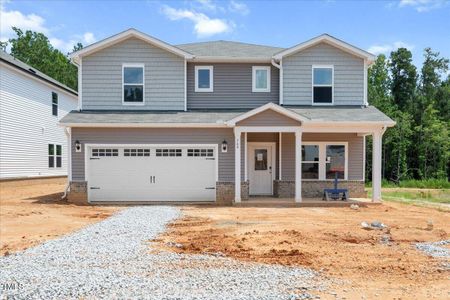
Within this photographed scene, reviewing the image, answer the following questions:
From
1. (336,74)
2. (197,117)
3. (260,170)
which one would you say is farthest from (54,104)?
(336,74)

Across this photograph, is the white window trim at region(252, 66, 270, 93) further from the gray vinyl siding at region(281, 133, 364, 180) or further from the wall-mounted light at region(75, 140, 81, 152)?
the wall-mounted light at region(75, 140, 81, 152)

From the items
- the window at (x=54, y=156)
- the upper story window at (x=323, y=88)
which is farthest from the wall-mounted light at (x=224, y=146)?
the window at (x=54, y=156)

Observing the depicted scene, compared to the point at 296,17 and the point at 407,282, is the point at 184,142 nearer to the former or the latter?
the point at 296,17

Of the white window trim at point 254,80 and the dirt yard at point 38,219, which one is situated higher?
the white window trim at point 254,80

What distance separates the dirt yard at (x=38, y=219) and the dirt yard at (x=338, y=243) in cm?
262

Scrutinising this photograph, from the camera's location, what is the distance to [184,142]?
15.1 meters

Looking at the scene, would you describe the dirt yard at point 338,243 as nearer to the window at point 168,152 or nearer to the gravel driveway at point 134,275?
the gravel driveway at point 134,275

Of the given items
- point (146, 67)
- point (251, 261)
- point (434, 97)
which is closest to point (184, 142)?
point (146, 67)

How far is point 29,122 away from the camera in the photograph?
74.9 ft

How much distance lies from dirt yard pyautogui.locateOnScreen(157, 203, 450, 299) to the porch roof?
335 cm

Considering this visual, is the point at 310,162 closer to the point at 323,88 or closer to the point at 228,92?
the point at 323,88

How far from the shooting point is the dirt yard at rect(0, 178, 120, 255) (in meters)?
8.47

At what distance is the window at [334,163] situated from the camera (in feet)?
54.7

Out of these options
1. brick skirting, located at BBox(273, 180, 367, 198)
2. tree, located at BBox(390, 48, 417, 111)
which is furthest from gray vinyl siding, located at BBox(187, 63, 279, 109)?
tree, located at BBox(390, 48, 417, 111)
